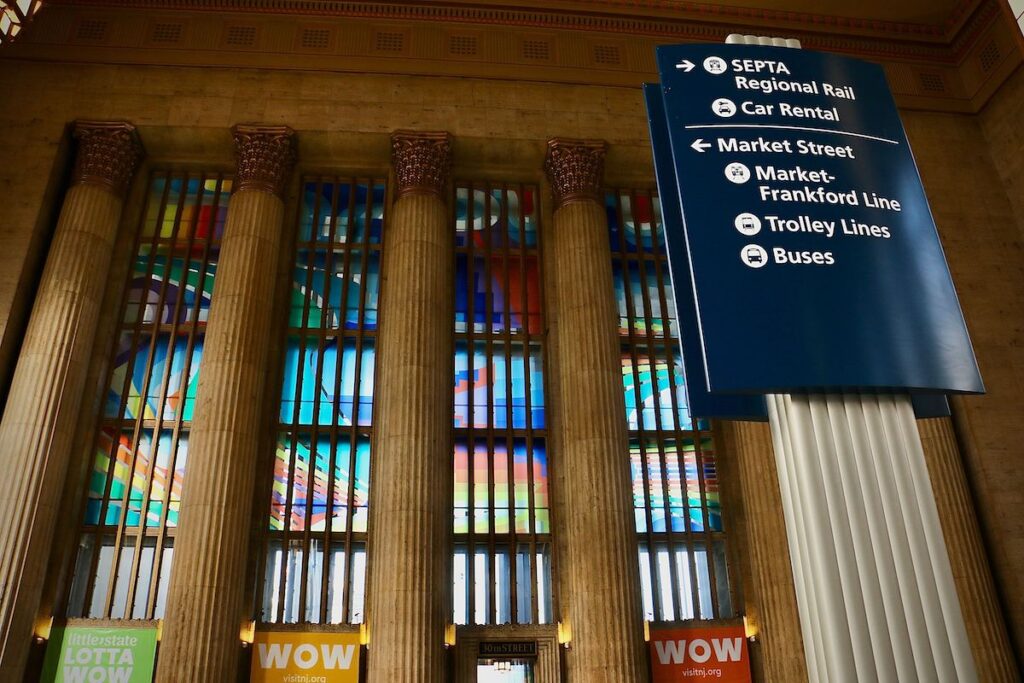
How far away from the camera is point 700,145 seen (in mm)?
5445

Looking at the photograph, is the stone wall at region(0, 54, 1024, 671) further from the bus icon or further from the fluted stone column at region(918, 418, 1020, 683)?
the bus icon

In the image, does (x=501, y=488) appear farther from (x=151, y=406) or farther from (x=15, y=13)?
(x=15, y=13)

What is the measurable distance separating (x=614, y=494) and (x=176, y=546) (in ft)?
23.0

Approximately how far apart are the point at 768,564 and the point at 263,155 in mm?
11917

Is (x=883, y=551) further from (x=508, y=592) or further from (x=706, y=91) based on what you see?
(x=508, y=592)

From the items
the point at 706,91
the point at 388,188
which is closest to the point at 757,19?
the point at 388,188

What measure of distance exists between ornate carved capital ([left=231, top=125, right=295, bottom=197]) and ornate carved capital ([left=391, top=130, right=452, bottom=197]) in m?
2.15

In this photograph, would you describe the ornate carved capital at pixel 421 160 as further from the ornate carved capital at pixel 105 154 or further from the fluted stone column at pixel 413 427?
the ornate carved capital at pixel 105 154

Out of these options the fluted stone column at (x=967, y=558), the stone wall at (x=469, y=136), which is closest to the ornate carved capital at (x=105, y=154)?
the stone wall at (x=469, y=136)

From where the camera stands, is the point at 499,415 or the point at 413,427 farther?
the point at 499,415

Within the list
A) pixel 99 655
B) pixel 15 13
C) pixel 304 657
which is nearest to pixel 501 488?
pixel 304 657

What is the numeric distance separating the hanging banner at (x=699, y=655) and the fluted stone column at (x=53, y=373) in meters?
9.73

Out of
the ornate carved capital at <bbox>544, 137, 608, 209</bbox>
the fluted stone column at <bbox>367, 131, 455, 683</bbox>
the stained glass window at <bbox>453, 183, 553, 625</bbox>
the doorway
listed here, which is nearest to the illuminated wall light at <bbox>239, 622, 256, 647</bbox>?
the fluted stone column at <bbox>367, 131, 455, 683</bbox>

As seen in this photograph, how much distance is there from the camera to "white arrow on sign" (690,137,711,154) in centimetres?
543
